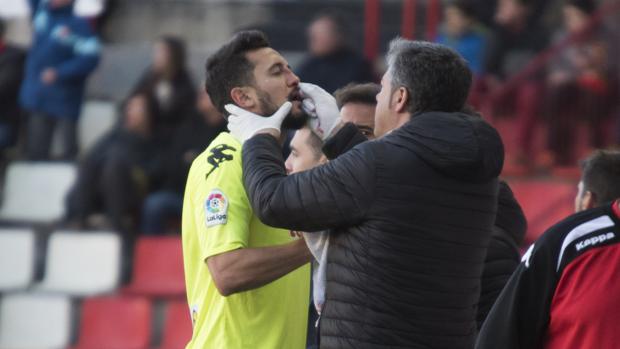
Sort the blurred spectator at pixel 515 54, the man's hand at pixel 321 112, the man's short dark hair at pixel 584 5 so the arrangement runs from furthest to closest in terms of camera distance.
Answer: the man's short dark hair at pixel 584 5 < the blurred spectator at pixel 515 54 < the man's hand at pixel 321 112

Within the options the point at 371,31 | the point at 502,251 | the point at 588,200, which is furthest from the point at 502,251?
the point at 371,31

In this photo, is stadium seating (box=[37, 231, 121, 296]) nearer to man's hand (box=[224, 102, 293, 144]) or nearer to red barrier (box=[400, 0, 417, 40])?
red barrier (box=[400, 0, 417, 40])

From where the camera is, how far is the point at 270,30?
12.4m

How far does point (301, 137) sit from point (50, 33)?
808cm

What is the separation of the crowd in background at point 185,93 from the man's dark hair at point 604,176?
5.04 metres

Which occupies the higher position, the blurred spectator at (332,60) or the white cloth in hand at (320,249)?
the blurred spectator at (332,60)

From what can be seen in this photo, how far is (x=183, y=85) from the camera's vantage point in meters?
11.3

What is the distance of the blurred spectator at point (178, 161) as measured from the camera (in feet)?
35.1

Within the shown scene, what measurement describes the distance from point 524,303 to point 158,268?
764 cm

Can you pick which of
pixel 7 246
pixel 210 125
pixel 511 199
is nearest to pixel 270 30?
pixel 210 125

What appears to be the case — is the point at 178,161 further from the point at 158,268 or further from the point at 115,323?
the point at 115,323

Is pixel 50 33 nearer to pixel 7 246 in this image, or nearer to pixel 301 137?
pixel 7 246

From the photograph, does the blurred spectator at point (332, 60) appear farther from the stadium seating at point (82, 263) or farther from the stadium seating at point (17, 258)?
the stadium seating at point (17, 258)

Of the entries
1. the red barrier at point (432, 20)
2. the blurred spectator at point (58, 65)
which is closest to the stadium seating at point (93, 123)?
the blurred spectator at point (58, 65)
